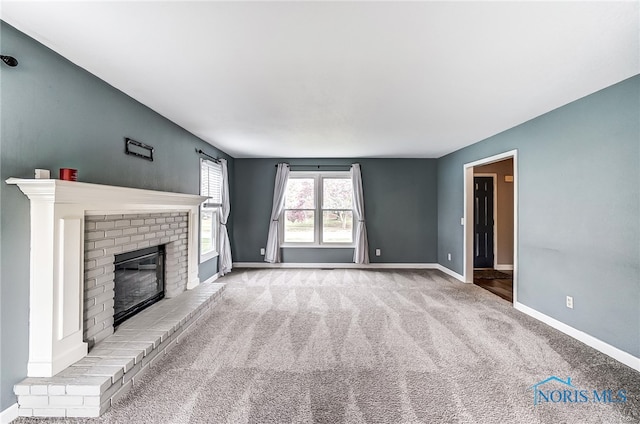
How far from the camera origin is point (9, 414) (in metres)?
1.71

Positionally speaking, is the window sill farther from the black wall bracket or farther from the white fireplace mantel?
the white fireplace mantel

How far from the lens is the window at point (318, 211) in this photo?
6.16m

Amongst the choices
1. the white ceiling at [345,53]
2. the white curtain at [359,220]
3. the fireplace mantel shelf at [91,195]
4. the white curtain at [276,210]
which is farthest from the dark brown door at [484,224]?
the fireplace mantel shelf at [91,195]

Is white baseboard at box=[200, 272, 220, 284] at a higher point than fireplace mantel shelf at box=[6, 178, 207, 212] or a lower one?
lower

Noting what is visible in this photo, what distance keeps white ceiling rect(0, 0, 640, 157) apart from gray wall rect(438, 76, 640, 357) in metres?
0.31

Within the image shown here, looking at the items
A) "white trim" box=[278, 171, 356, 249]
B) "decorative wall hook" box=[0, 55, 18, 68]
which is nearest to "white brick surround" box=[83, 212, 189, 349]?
"decorative wall hook" box=[0, 55, 18, 68]

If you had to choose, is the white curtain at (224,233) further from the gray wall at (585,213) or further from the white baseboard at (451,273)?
the gray wall at (585,213)

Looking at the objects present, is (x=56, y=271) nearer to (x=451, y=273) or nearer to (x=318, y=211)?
(x=318, y=211)

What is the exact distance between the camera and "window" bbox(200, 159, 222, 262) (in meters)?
4.65

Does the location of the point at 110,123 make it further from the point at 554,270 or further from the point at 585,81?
the point at 554,270

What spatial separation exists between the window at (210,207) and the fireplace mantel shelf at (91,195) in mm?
1541

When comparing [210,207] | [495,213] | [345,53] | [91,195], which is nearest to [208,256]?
[210,207]

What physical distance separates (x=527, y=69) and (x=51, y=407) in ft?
13.4

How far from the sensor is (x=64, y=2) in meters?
1.49
